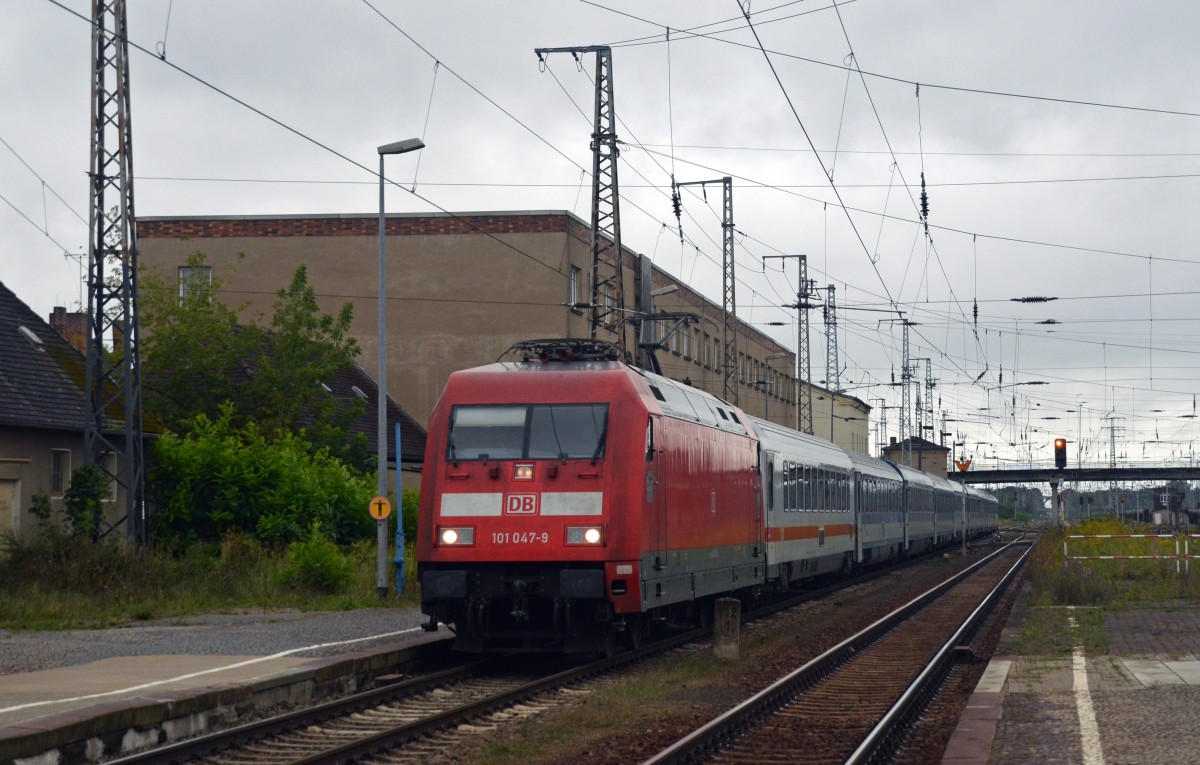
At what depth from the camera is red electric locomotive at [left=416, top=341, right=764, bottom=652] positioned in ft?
48.8

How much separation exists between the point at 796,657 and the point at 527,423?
14.1 ft

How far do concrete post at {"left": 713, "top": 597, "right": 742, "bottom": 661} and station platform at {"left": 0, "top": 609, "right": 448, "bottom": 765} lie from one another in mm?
3116

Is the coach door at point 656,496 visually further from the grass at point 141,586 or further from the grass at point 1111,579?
the grass at point 1111,579

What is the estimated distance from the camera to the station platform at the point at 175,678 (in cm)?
998

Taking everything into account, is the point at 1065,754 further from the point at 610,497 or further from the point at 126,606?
the point at 126,606

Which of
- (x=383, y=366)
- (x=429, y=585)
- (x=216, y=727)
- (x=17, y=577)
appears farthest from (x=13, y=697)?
(x=383, y=366)

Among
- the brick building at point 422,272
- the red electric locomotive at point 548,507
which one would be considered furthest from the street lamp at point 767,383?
the red electric locomotive at point 548,507

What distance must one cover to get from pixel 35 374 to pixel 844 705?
63.4 ft

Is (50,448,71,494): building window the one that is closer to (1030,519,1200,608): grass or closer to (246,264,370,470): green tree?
(246,264,370,470): green tree

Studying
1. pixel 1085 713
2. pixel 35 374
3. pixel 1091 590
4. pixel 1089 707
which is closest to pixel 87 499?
pixel 35 374

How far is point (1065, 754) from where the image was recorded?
9750mm

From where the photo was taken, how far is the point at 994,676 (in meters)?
14.5

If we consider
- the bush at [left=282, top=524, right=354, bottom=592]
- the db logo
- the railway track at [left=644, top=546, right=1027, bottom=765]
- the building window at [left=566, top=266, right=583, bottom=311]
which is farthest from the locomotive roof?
the building window at [left=566, top=266, right=583, bottom=311]

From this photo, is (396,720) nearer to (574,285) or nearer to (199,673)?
(199,673)
